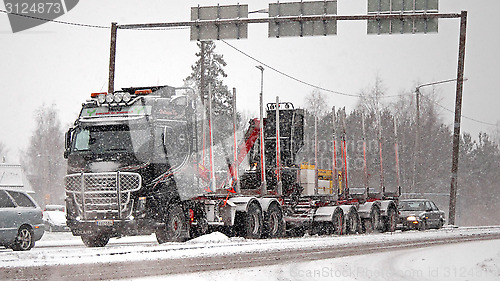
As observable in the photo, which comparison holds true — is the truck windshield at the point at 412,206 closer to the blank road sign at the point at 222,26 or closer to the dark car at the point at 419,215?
the dark car at the point at 419,215

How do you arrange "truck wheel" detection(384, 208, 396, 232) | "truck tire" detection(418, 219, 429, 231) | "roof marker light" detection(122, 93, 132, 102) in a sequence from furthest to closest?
"truck tire" detection(418, 219, 429, 231) < "truck wheel" detection(384, 208, 396, 232) < "roof marker light" detection(122, 93, 132, 102)

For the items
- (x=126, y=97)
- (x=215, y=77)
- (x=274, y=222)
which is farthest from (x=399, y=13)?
(x=215, y=77)

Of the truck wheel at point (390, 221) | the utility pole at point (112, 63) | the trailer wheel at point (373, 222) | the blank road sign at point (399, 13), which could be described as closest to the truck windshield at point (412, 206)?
the truck wheel at point (390, 221)

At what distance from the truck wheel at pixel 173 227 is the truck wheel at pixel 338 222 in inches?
282

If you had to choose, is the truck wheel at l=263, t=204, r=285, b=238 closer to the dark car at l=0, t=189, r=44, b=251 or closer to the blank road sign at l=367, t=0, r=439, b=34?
the blank road sign at l=367, t=0, r=439, b=34

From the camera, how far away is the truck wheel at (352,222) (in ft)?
85.8

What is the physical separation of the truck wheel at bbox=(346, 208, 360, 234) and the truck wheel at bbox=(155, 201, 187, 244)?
29.2ft

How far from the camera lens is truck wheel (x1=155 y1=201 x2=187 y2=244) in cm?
1831

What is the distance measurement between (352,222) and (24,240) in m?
13.0

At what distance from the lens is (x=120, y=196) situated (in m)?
17.4

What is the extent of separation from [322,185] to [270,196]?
3.81 meters

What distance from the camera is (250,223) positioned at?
2042 cm

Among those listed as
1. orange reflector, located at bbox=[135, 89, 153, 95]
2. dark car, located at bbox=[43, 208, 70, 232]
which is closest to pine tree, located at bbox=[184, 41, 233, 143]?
dark car, located at bbox=[43, 208, 70, 232]

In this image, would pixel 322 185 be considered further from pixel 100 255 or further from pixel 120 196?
pixel 100 255
